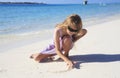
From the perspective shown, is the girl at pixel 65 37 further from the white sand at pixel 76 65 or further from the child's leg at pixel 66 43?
the white sand at pixel 76 65

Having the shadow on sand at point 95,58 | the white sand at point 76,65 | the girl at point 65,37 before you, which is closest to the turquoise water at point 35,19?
the white sand at point 76,65

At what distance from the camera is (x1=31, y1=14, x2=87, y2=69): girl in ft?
14.2

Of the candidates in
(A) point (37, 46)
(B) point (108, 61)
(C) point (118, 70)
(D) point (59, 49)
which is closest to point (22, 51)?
(A) point (37, 46)

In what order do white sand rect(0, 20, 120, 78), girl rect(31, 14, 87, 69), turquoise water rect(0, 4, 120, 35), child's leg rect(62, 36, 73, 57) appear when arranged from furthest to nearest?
turquoise water rect(0, 4, 120, 35)
child's leg rect(62, 36, 73, 57)
girl rect(31, 14, 87, 69)
white sand rect(0, 20, 120, 78)

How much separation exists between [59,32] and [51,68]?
1.82 feet

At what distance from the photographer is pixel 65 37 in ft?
14.9

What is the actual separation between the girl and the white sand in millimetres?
148

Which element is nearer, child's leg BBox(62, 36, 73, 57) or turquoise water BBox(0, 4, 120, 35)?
child's leg BBox(62, 36, 73, 57)

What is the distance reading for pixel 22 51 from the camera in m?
5.69

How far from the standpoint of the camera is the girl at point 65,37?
14.2ft

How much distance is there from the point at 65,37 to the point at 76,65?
459 mm

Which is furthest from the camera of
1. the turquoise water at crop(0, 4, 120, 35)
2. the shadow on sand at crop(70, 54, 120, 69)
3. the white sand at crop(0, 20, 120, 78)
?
the turquoise water at crop(0, 4, 120, 35)

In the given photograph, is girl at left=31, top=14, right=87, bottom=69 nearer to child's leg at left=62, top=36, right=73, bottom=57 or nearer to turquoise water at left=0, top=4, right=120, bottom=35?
child's leg at left=62, top=36, right=73, bottom=57

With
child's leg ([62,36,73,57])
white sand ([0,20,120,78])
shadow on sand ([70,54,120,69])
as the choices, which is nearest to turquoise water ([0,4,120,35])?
white sand ([0,20,120,78])
